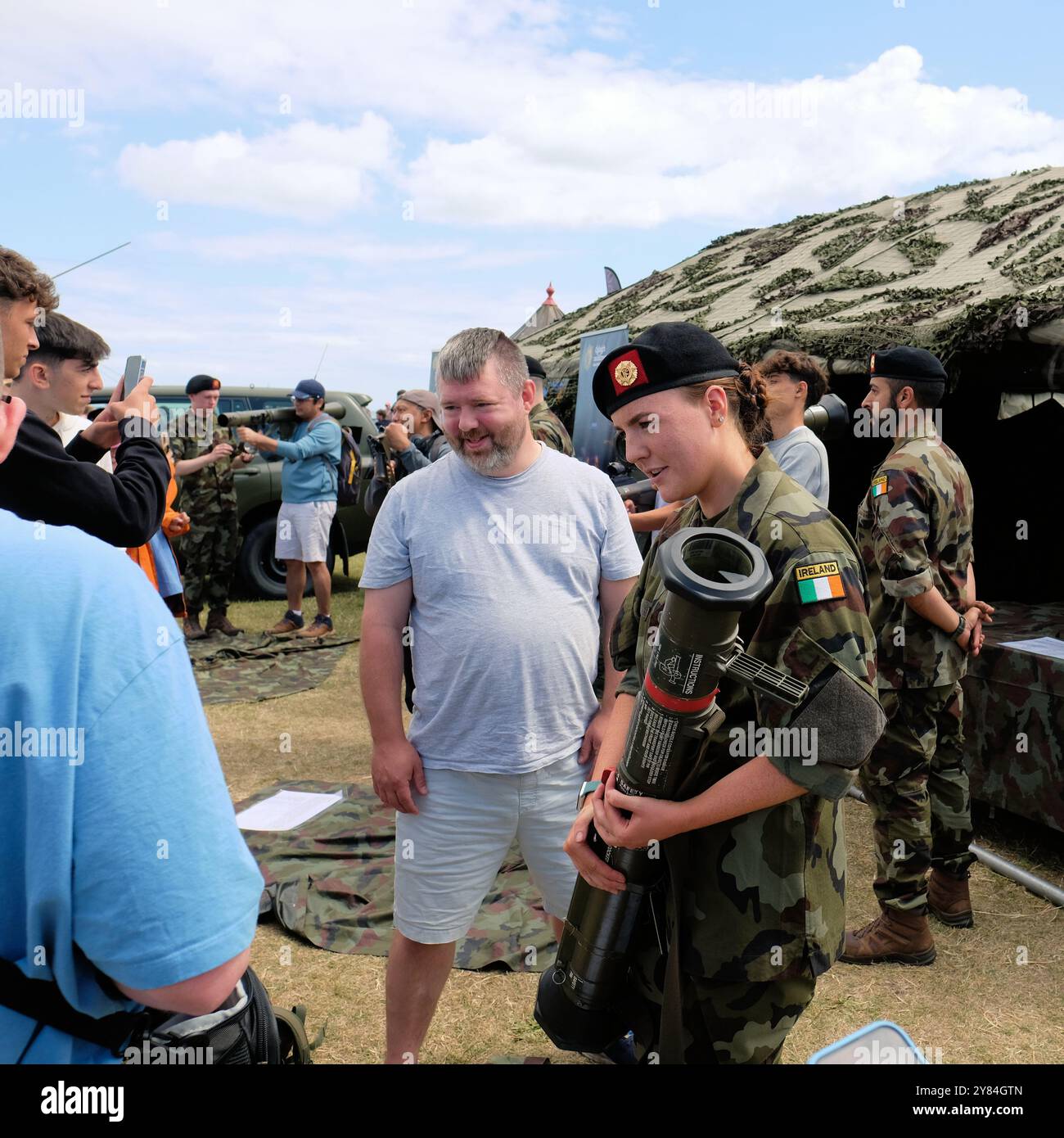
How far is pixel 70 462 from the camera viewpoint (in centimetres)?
231

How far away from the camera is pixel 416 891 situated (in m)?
Result: 2.36

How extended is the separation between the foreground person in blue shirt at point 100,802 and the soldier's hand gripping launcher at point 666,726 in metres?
0.70

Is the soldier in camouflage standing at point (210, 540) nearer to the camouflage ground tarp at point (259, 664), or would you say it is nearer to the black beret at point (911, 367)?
the camouflage ground tarp at point (259, 664)

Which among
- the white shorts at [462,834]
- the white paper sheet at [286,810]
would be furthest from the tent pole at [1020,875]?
the white paper sheet at [286,810]

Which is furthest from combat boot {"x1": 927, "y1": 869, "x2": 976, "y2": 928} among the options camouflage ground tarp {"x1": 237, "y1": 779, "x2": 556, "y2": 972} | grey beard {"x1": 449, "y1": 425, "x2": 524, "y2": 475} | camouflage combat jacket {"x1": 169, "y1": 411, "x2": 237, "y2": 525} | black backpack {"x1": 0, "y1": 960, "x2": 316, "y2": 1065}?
camouflage combat jacket {"x1": 169, "y1": 411, "x2": 237, "y2": 525}

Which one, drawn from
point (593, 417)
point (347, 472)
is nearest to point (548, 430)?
point (593, 417)

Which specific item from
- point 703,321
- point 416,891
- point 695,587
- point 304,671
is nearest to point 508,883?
point 416,891

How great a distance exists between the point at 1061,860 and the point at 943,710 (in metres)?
1.27

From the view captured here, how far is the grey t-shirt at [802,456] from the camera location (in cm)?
366

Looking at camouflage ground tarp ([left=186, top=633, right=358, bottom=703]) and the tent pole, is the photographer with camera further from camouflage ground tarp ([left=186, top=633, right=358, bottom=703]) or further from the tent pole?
the tent pole

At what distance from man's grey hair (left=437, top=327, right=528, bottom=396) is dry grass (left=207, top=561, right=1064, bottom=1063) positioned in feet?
6.70

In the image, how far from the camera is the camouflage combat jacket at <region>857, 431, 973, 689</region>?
333 centimetres
